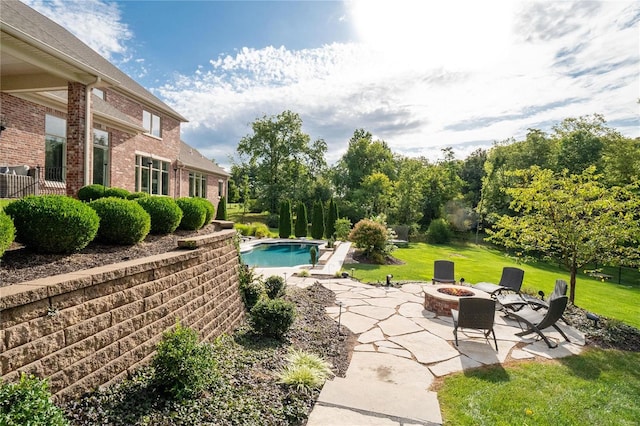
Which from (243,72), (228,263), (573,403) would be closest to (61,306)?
(228,263)

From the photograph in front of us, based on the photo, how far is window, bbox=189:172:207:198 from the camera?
22.4 meters

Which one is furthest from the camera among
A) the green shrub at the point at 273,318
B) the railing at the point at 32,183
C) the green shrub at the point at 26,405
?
the railing at the point at 32,183

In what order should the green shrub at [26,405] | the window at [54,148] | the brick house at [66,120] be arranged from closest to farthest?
the green shrub at [26,405], the brick house at [66,120], the window at [54,148]

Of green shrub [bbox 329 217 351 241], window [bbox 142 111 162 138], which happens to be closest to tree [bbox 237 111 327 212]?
green shrub [bbox 329 217 351 241]

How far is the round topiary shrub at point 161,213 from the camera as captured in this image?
5543 millimetres

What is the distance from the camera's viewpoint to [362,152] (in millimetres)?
38188

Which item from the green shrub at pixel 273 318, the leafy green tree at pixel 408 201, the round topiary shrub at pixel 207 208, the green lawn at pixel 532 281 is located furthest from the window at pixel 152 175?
the leafy green tree at pixel 408 201

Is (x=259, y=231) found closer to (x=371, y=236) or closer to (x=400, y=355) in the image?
(x=371, y=236)

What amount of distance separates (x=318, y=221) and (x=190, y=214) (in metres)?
18.4

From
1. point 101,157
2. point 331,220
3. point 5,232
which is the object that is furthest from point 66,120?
point 331,220

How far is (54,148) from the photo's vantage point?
11.0 m

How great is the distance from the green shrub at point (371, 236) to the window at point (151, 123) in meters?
12.4

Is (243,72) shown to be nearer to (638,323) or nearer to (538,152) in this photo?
(638,323)

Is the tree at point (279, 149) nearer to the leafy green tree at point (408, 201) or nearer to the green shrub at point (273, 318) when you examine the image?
the leafy green tree at point (408, 201)
